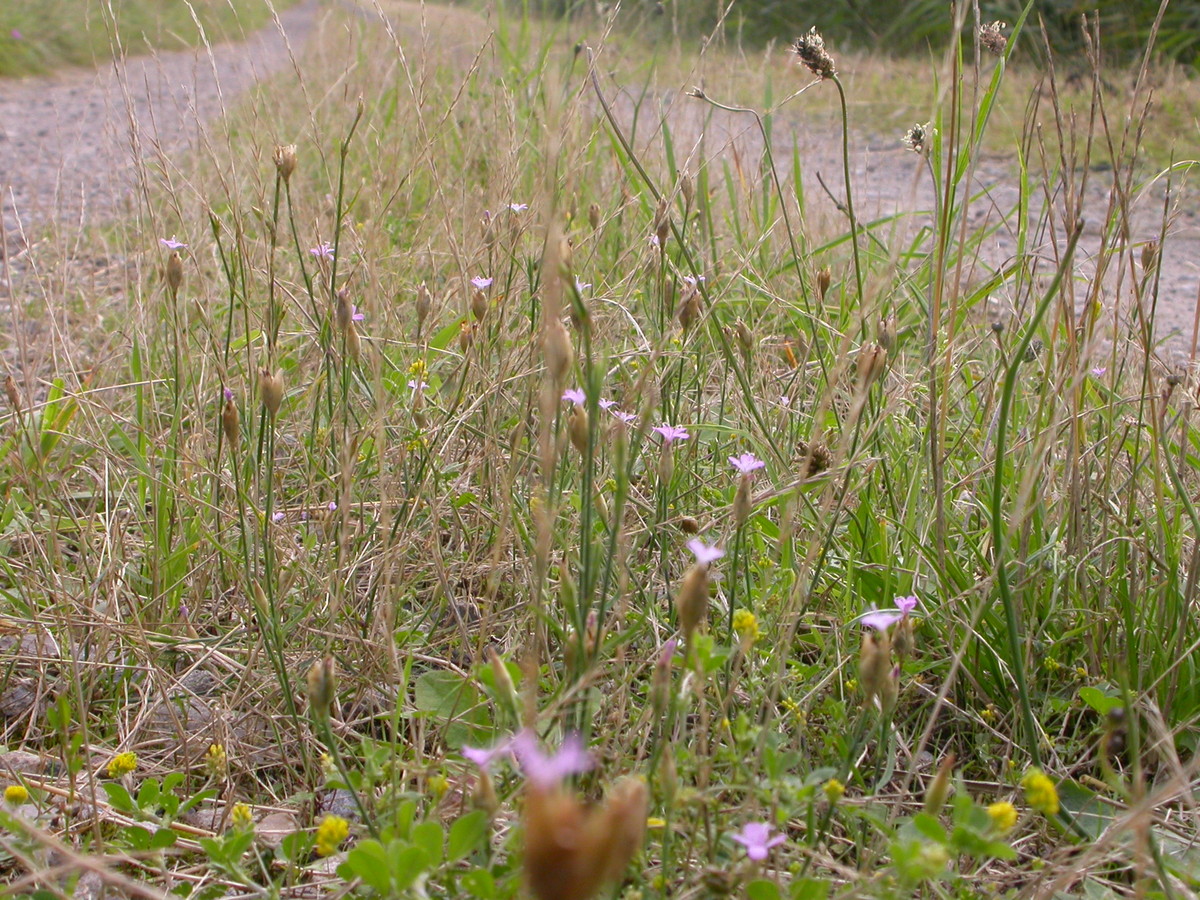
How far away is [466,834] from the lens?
738 millimetres

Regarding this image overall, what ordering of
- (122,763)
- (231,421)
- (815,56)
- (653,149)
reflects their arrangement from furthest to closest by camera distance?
(653,149) < (815,56) < (231,421) < (122,763)

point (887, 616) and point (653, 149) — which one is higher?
point (653, 149)

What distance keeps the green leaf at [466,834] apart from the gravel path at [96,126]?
→ 0.99 m

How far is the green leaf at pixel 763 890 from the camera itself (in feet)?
2.37

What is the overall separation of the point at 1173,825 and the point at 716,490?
66 centimetres

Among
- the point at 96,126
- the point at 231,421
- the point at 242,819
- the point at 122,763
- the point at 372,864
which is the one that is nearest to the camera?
the point at 372,864

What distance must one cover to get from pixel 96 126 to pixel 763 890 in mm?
5557

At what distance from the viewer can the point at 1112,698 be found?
1067mm

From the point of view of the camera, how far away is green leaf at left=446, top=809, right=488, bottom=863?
0.73m

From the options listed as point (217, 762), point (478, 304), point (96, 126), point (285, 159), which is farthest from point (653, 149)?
point (96, 126)

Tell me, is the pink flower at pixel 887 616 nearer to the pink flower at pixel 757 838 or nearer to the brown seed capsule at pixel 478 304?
the pink flower at pixel 757 838

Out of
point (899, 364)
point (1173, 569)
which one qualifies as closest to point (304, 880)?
point (1173, 569)

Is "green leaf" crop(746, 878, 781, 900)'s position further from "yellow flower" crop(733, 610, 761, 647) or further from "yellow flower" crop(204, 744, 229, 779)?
"yellow flower" crop(204, 744, 229, 779)

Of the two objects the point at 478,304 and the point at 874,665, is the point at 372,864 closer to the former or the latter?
the point at 874,665
